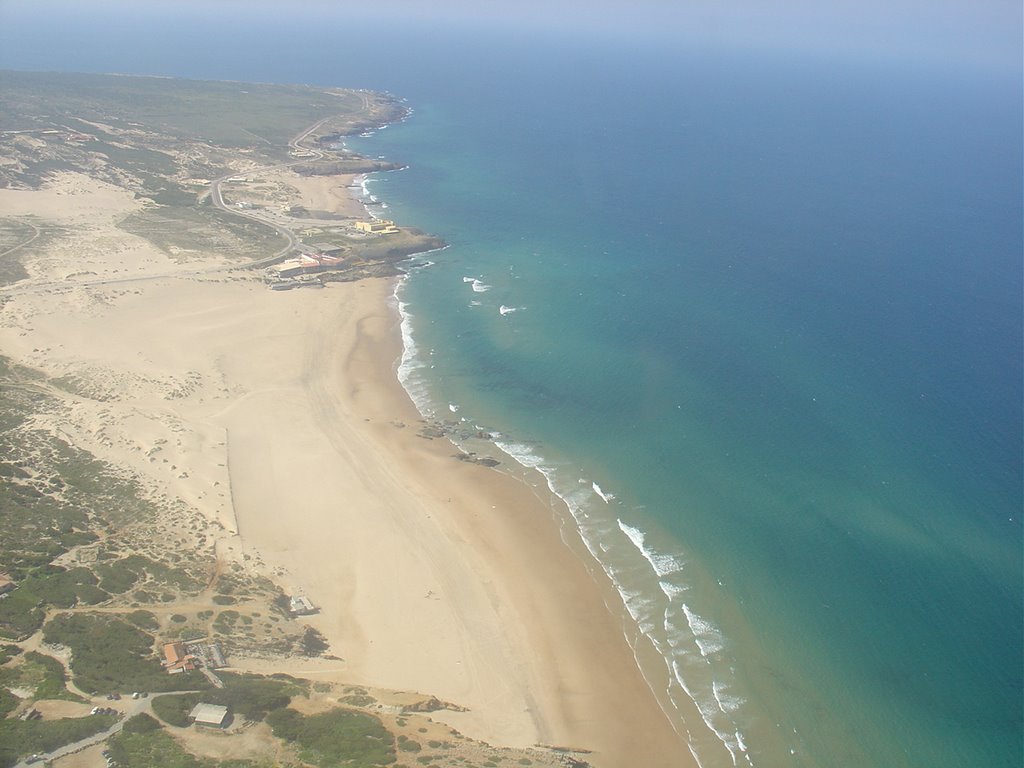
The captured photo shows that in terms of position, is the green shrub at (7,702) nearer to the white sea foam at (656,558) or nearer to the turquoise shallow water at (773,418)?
the turquoise shallow water at (773,418)

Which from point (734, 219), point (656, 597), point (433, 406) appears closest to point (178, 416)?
point (433, 406)

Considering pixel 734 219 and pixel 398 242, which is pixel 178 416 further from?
pixel 734 219

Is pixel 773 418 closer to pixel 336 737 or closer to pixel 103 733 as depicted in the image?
pixel 336 737

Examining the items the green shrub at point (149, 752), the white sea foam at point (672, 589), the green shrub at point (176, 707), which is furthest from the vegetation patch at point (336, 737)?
the white sea foam at point (672, 589)

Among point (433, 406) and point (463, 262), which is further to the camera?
point (463, 262)

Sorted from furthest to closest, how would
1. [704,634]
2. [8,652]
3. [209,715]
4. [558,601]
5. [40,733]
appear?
[558,601] < [704,634] < [8,652] < [209,715] < [40,733]

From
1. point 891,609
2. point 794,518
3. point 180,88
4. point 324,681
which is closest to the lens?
point 324,681

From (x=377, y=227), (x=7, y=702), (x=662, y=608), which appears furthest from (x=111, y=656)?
(x=377, y=227)
